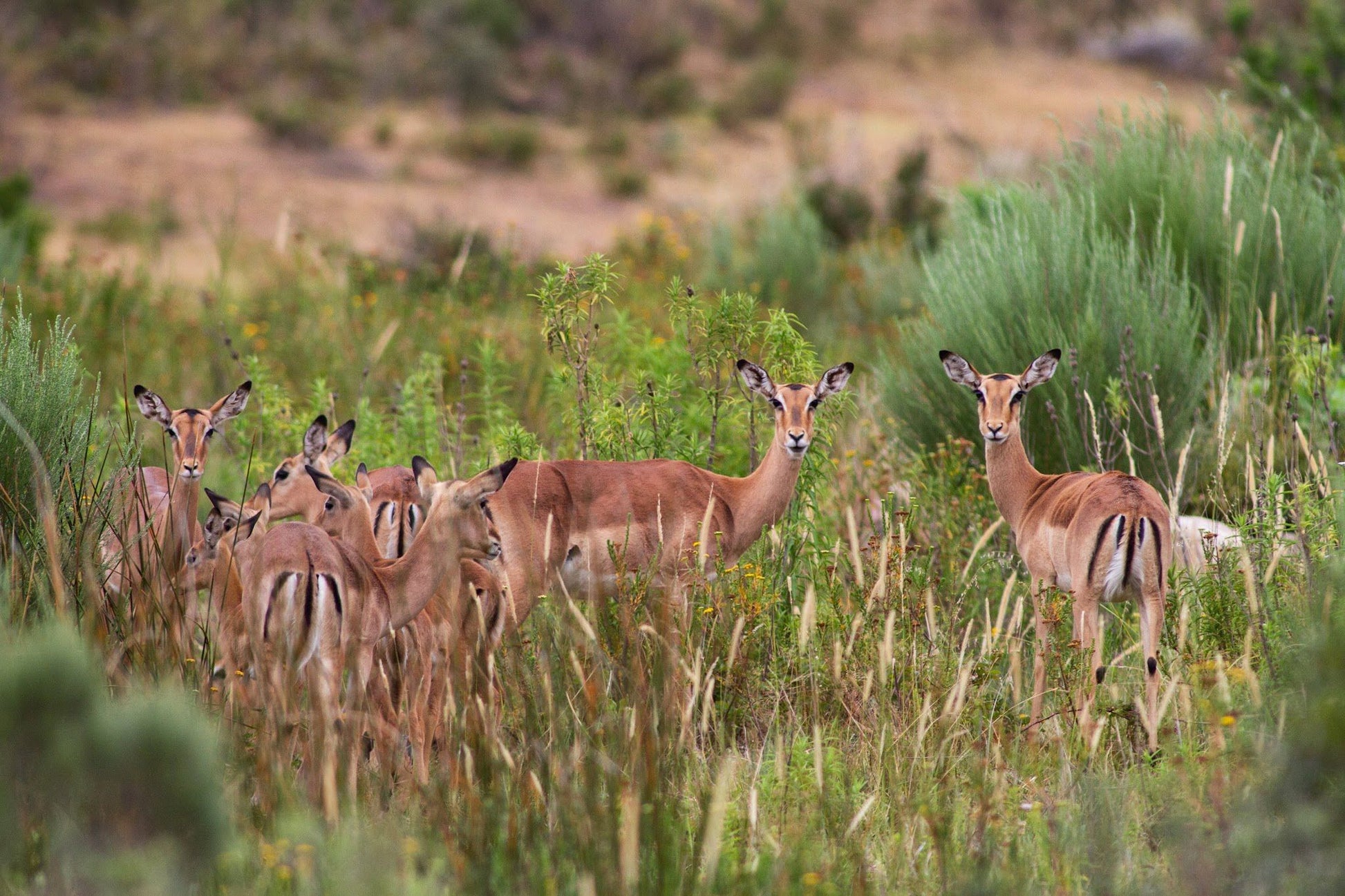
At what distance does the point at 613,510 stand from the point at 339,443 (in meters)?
1.52

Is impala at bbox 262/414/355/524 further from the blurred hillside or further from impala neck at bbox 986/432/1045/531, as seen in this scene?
the blurred hillside

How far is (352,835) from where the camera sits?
10.2ft

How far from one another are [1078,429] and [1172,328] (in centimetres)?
70

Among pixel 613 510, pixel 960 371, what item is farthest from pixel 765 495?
pixel 960 371

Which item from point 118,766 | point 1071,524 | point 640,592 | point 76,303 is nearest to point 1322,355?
point 1071,524

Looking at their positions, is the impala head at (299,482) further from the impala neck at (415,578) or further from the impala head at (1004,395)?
the impala head at (1004,395)

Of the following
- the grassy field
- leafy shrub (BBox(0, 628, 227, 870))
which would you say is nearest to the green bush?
the grassy field

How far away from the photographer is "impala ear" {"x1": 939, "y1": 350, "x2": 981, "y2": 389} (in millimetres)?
6301

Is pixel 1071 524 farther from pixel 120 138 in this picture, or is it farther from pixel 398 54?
pixel 398 54

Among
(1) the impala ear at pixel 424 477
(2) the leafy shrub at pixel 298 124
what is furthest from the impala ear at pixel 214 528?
(2) the leafy shrub at pixel 298 124

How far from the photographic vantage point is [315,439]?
6.12 meters

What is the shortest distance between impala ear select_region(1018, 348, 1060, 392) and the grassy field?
0.15 m

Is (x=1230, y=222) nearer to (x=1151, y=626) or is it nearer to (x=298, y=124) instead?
(x=1151, y=626)

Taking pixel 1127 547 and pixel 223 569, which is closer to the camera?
pixel 1127 547
